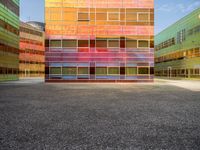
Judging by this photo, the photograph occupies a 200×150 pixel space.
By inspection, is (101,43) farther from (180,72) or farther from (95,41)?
(180,72)

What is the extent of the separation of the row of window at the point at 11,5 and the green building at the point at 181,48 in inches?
1406

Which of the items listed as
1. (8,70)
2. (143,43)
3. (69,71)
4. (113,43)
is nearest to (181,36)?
(143,43)

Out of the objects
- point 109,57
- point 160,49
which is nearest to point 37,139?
point 109,57

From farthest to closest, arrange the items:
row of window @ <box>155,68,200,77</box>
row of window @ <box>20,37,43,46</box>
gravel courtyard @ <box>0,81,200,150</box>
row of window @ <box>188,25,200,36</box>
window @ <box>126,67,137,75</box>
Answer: row of window @ <box>20,37,43,46</box>, row of window @ <box>155,68,200,77</box>, row of window @ <box>188,25,200,36</box>, window @ <box>126,67,137,75</box>, gravel courtyard @ <box>0,81,200,150</box>

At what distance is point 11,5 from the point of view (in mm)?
43969

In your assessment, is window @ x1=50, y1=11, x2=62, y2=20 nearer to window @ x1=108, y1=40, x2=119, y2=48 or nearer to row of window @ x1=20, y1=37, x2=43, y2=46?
window @ x1=108, y1=40, x2=119, y2=48

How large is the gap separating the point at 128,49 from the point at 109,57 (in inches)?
127

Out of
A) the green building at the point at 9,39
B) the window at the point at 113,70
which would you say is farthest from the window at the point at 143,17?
the green building at the point at 9,39

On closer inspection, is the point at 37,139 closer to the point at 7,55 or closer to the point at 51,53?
the point at 51,53

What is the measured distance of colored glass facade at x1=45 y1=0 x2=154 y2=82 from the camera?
38.3 m

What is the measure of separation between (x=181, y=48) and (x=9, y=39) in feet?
126

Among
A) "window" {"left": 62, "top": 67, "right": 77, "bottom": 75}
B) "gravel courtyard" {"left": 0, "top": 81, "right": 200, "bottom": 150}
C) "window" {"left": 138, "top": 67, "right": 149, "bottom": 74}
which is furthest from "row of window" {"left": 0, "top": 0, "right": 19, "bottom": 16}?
"gravel courtyard" {"left": 0, "top": 81, "right": 200, "bottom": 150}

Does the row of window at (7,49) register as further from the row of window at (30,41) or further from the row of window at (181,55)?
the row of window at (181,55)

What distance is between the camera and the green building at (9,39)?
4050 centimetres
